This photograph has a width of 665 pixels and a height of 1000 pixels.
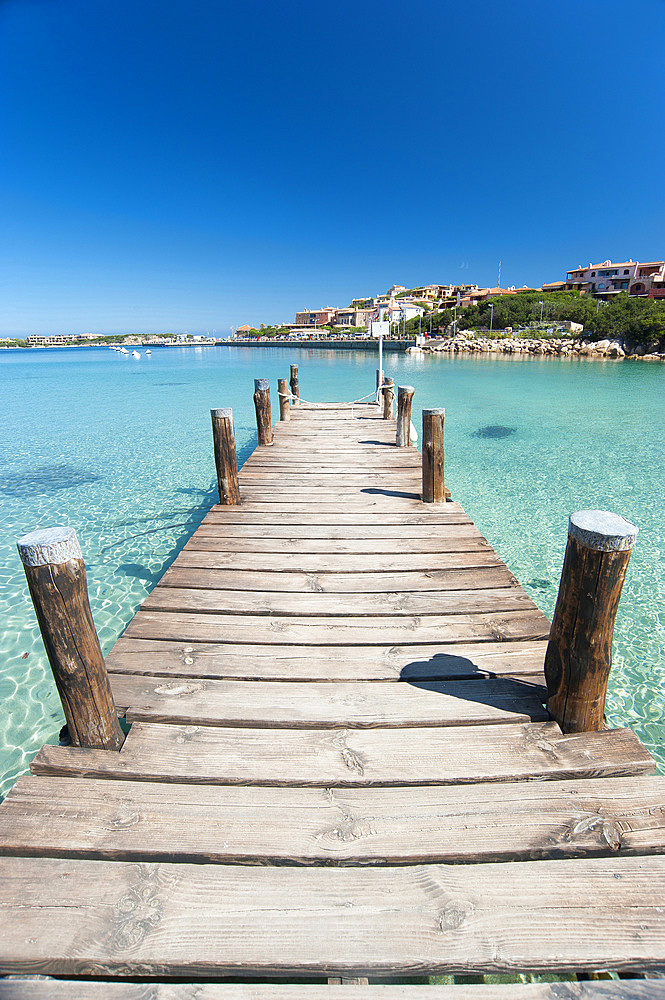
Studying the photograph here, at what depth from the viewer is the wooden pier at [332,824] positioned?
1356 mm

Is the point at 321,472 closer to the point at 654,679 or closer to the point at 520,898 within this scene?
the point at 654,679

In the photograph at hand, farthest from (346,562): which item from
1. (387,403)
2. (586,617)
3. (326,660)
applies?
(387,403)

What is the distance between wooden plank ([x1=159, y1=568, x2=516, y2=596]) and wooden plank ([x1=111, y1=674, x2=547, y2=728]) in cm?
98

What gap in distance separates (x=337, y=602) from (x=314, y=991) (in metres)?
2.05

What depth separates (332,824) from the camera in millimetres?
1739

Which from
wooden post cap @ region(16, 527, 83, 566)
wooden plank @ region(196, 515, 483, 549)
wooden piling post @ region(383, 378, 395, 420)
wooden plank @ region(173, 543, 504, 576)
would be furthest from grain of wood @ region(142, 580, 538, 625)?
wooden piling post @ region(383, 378, 395, 420)

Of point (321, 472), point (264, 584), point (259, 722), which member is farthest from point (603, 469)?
point (259, 722)

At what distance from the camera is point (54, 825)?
173 centimetres

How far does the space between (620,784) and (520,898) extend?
70 cm

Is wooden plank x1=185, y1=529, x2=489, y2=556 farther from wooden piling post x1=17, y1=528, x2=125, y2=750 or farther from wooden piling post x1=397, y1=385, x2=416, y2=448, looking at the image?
wooden piling post x1=397, y1=385, x2=416, y2=448

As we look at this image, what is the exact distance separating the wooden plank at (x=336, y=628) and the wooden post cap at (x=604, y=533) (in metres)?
1.17

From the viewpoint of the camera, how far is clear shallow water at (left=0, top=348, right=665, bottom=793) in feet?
13.9

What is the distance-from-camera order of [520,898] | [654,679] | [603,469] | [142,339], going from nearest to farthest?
[520,898]
[654,679]
[603,469]
[142,339]

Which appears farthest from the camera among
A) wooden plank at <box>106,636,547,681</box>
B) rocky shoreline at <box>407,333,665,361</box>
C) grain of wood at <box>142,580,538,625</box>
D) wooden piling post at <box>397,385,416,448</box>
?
rocky shoreline at <box>407,333,665,361</box>
